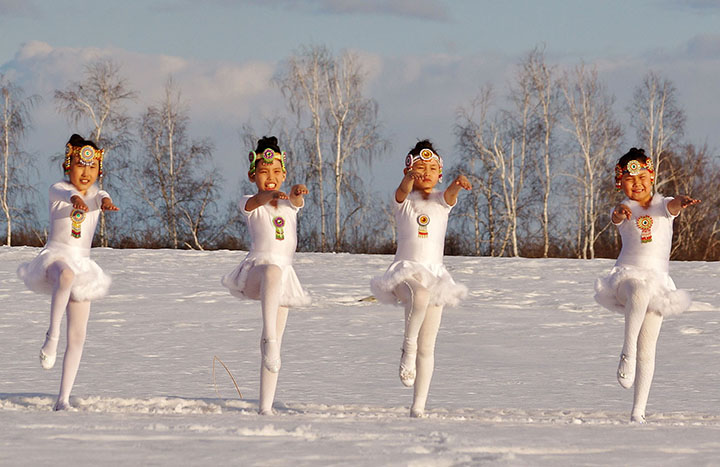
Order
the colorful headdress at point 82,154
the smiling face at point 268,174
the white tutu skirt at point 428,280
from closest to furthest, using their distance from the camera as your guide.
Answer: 1. the white tutu skirt at point 428,280
2. the smiling face at point 268,174
3. the colorful headdress at point 82,154

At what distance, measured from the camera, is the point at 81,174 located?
827 centimetres

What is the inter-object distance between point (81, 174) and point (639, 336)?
4771 millimetres

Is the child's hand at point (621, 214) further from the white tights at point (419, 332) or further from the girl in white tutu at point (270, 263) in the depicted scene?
the girl in white tutu at point (270, 263)

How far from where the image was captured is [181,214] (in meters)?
34.1

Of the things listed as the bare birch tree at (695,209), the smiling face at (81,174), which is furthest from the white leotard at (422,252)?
the bare birch tree at (695,209)

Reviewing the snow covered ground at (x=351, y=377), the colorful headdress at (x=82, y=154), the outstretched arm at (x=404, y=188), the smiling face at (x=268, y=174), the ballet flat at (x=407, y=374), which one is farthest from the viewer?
the colorful headdress at (x=82, y=154)

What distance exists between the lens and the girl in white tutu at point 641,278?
7.92 metres

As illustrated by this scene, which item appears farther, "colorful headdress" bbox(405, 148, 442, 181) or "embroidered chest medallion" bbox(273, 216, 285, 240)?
"colorful headdress" bbox(405, 148, 442, 181)

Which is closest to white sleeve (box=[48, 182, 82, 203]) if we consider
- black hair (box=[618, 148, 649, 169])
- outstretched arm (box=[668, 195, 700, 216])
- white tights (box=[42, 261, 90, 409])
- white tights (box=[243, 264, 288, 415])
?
white tights (box=[42, 261, 90, 409])

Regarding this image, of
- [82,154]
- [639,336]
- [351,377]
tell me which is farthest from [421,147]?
[351,377]

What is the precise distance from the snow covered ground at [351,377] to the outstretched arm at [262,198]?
1627 millimetres

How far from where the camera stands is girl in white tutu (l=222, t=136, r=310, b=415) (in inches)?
306

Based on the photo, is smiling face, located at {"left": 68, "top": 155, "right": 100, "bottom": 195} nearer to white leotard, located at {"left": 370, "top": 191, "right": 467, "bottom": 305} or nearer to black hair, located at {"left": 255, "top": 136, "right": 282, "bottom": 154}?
black hair, located at {"left": 255, "top": 136, "right": 282, "bottom": 154}

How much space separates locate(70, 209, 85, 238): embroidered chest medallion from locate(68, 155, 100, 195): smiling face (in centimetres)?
25
